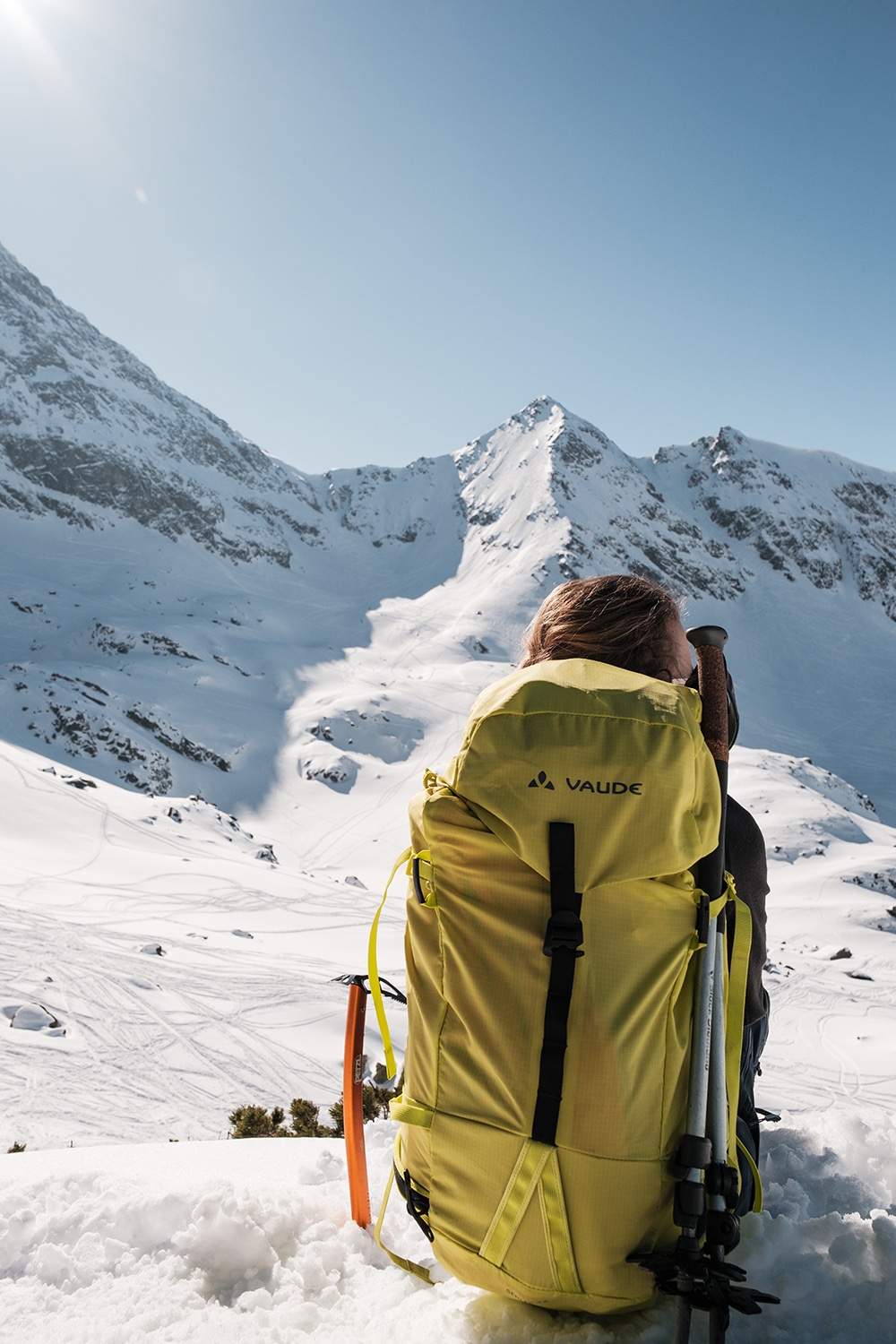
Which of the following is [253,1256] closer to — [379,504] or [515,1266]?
[515,1266]

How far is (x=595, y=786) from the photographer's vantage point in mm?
1683

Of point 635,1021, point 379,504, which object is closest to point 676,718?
point 635,1021

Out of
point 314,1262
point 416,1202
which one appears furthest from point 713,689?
point 314,1262

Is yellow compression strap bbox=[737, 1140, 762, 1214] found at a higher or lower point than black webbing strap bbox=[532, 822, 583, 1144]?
lower

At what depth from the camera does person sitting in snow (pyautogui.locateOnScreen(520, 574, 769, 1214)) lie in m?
2.19

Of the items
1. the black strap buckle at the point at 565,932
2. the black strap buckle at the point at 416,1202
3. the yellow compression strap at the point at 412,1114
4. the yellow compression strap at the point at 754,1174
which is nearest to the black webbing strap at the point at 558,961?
the black strap buckle at the point at 565,932

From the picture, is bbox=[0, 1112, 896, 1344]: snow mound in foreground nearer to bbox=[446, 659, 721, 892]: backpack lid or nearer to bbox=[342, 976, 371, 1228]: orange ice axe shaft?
bbox=[342, 976, 371, 1228]: orange ice axe shaft

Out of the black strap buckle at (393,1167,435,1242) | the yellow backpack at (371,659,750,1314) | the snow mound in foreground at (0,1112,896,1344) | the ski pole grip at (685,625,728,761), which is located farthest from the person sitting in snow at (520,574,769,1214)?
the black strap buckle at (393,1167,435,1242)

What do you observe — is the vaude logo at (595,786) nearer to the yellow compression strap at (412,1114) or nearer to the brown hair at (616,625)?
the brown hair at (616,625)

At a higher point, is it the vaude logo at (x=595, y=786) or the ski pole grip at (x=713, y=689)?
the ski pole grip at (x=713, y=689)

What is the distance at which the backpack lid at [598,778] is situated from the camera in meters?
1.68

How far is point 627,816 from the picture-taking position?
168 cm

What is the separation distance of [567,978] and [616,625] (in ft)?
3.58

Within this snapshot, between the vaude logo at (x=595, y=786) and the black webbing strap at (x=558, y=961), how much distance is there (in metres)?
0.09
